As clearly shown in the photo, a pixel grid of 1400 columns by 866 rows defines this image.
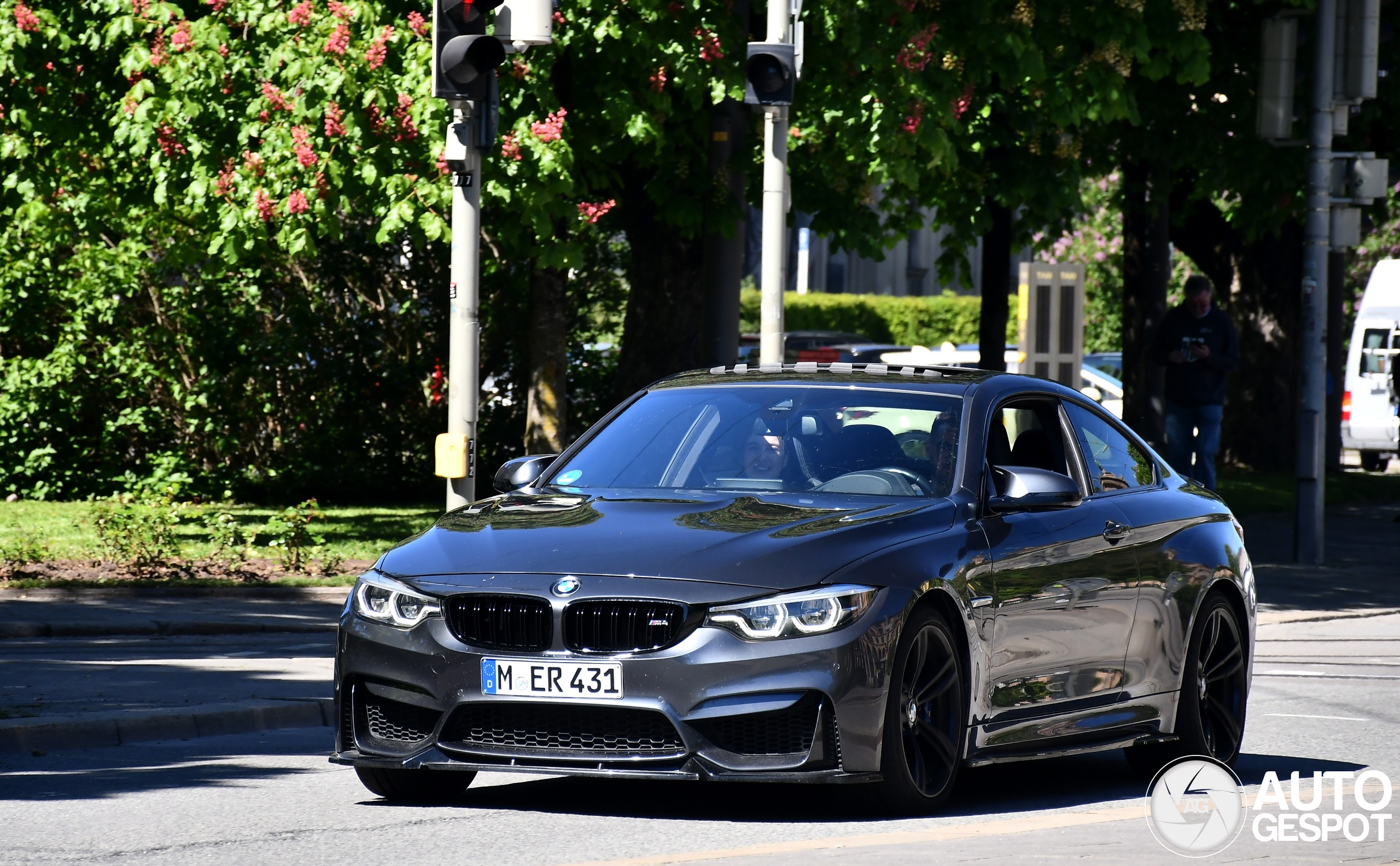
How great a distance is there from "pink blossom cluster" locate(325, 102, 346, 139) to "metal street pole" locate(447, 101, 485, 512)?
3940 mm

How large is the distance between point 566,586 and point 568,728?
0.43 meters

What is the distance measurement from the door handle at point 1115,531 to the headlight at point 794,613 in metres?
1.68

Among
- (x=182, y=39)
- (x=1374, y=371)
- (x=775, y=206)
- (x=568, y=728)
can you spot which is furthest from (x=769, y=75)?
(x=1374, y=371)

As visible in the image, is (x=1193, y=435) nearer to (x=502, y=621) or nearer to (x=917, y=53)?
(x=917, y=53)

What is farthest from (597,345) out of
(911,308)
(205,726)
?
(911,308)

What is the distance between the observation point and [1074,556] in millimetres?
7543

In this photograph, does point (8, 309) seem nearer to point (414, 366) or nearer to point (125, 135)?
point (414, 366)

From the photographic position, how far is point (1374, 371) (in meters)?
32.3

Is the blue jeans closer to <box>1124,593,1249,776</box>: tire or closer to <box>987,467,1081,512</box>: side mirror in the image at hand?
<box>1124,593,1249,776</box>: tire

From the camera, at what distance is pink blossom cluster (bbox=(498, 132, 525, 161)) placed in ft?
49.1

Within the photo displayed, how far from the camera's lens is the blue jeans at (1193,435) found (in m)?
18.4

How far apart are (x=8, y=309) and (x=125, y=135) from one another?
17.9 feet

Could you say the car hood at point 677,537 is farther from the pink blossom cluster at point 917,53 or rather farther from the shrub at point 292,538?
the pink blossom cluster at point 917,53

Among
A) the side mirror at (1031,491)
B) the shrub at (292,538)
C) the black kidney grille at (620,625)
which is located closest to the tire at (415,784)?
the black kidney grille at (620,625)
